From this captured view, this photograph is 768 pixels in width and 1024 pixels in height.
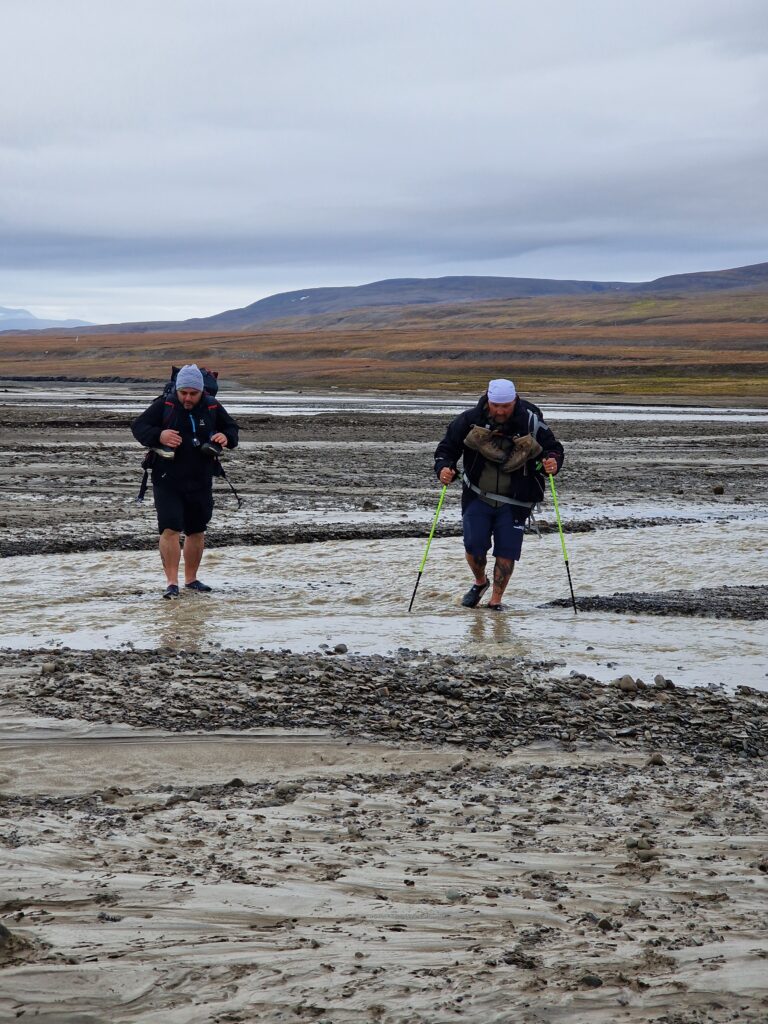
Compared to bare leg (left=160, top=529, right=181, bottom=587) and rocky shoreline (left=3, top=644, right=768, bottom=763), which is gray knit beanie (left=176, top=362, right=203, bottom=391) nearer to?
bare leg (left=160, top=529, right=181, bottom=587)

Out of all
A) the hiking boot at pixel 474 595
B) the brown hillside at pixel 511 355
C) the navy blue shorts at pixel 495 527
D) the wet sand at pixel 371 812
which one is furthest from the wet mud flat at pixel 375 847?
the brown hillside at pixel 511 355

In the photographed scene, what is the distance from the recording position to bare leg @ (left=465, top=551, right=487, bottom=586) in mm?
10094

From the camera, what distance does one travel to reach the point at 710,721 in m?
6.81

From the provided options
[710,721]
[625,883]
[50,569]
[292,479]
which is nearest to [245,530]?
[50,569]

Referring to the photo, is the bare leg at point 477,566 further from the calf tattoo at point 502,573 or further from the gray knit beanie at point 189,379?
the gray knit beanie at point 189,379

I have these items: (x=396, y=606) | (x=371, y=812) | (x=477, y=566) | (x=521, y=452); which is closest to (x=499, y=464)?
(x=521, y=452)

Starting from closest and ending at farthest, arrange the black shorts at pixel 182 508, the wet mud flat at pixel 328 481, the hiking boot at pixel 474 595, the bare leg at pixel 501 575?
the black shorts at pixel 182 508, the bare leg at pixel 501 575, the hiking boot at pixel 474 595, the wet mud flat at pixel 328 481

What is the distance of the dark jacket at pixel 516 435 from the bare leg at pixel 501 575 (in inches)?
20.1

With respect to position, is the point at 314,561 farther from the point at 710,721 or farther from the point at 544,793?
the point at 544,793

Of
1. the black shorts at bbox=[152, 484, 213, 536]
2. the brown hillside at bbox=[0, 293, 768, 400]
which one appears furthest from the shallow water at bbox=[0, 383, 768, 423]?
the black shorts at bbox=[152, 484, 213, 536]

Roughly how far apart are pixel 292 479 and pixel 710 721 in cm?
1330

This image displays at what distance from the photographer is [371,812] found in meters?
5.28

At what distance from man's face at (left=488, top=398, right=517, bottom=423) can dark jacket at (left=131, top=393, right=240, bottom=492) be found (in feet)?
7.05

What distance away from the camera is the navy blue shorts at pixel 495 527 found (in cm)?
990
